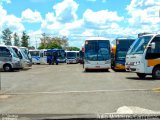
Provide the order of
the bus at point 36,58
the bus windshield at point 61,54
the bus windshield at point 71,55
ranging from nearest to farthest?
the bus at point 36,58, the bus windshield at point 61,54, the bus windshield at point 71,55

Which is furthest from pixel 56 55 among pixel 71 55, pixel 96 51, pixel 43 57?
pixel 96 51

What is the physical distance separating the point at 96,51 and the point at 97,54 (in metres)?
0.27

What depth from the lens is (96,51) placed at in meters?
37.6

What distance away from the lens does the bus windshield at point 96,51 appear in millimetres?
A: 37344

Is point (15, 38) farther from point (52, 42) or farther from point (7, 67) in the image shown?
point (7, 67)

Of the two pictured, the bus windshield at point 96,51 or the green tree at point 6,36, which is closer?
the bus windshield at point 96,51

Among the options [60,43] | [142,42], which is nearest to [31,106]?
[142,42]

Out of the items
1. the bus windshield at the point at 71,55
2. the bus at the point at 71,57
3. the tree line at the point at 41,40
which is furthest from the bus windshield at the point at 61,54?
the tree line at the point at 41,40

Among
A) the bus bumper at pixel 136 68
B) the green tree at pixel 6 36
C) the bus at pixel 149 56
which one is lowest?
the bus bumper at pixel 136 68

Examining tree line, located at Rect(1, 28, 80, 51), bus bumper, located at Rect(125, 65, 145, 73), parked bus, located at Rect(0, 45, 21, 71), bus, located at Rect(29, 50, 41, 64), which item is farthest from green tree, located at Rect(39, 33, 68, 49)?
bus bumper, located at Rect(125, 65, 145, 73)

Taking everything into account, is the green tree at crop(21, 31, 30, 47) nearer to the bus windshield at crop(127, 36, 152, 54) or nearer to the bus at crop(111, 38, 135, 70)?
the bus at crop(111, 38, 135, 70)

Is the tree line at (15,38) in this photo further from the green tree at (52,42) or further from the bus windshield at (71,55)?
the bus windshield at (71,55)

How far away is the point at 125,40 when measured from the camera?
128ft

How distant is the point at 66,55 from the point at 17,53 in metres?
39.9
